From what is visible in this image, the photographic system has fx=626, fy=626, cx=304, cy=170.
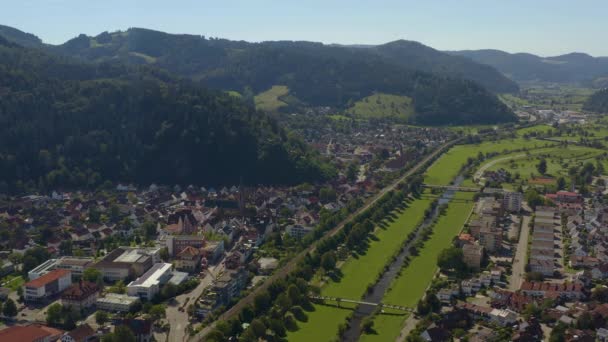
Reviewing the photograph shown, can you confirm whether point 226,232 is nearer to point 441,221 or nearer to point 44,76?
point 441,221

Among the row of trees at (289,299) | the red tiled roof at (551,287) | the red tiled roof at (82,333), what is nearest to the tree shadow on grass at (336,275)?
the row of trees at (289,299)

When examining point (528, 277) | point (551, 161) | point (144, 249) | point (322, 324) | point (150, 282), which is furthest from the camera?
point (551, 161)

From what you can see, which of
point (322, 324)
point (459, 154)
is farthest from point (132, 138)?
point (459, 154)

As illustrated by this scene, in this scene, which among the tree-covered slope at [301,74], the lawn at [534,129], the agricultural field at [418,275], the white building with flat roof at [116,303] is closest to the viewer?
the agricultural field at [418,275]

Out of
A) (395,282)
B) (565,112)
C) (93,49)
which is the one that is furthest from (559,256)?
(93,49)

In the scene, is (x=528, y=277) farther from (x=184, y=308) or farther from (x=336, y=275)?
(x=184, y=308)

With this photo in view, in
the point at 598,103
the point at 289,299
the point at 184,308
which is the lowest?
the point at 184,308

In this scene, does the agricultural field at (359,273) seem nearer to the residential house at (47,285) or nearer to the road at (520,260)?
the road at (520,260)
